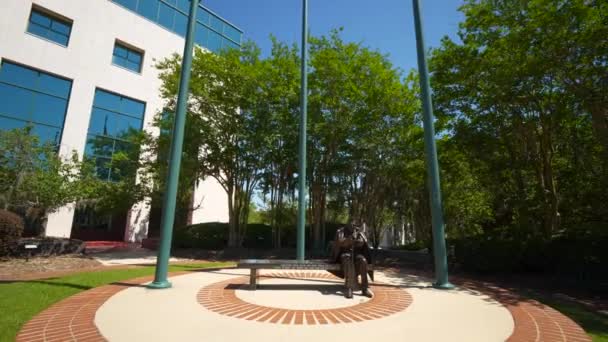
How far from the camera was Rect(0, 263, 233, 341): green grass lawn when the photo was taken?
400 centimetres

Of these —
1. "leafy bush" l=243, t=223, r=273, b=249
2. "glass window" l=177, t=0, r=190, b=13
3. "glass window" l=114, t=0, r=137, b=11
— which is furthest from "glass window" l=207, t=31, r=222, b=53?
"leafy bush" l=243, t=223, r=273, b=249

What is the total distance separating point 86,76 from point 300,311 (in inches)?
955

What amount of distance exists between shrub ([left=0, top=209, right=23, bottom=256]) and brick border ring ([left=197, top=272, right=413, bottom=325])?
936 centimetres

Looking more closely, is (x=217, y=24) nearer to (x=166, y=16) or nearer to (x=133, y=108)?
(x=166, y=16)

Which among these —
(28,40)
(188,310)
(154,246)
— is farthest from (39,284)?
(28,40)

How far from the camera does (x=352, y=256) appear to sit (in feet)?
19.9

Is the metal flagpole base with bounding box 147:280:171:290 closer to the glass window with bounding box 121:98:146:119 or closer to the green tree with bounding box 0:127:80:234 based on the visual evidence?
the green tree with bounding box 0:127:80:234

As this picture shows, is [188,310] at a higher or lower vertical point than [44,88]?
lower

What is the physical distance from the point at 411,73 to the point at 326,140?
18.2 ft

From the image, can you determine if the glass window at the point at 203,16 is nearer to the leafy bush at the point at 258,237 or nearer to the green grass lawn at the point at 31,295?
the leafy bush at the point at 258,237

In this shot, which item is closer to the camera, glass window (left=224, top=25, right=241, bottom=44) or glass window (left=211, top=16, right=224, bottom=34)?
glass window (left=211, top=16, right=224, bottom=34)

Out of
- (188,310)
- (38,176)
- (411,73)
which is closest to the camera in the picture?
(188,310)

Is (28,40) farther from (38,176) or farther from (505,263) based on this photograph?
(505,263)

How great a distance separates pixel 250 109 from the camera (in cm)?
1566
